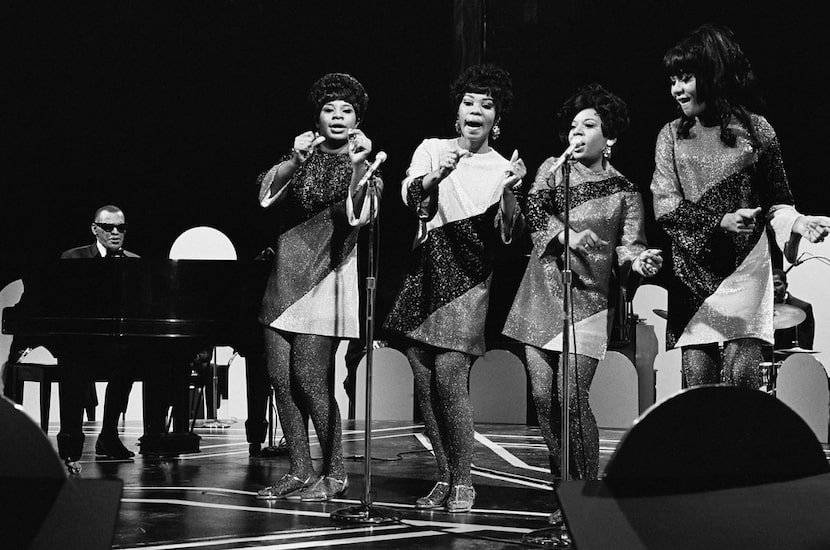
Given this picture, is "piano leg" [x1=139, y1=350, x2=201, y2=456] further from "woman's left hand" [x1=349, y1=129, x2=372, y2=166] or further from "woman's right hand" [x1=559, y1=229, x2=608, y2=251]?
"woman's right hand" [x1=559, y1=229, x2=608, y2=251]

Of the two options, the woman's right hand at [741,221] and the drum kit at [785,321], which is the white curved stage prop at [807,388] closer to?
the drum kit at [785,321]

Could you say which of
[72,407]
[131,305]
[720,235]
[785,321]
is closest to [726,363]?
[720,235]

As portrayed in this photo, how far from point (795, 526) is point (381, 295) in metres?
6.73

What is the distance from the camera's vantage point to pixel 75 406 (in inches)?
205

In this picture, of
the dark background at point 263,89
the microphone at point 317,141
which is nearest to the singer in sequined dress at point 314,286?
the microphone at point 317,141

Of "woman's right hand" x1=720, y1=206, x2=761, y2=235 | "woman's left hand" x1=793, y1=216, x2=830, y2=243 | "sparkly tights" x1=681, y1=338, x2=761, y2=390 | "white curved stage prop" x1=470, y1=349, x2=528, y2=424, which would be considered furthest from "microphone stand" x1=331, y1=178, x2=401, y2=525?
"white curved stage prop" x1=470, y1=349, x2=528, y2=424

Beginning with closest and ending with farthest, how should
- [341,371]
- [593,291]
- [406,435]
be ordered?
[593,291] < [406,435] < [341,371]

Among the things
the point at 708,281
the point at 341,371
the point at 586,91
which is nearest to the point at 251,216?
the point at 341,371

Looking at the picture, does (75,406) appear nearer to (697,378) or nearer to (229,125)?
(697,378)

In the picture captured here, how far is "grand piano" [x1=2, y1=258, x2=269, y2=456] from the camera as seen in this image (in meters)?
5.09

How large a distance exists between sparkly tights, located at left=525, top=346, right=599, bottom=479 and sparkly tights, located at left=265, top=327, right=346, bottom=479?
98 centimetres

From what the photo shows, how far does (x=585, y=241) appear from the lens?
3.30 m

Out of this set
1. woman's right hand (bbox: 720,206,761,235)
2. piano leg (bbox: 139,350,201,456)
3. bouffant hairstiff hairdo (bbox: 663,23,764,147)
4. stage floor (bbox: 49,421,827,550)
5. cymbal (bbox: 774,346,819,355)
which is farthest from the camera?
cymbal (bbox: 774,346,819,355)

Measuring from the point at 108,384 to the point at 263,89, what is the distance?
365cm
